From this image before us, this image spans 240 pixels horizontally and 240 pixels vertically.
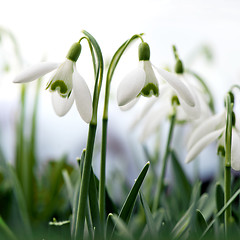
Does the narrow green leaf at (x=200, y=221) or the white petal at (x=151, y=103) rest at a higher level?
the white petal at (x=151, y=103)

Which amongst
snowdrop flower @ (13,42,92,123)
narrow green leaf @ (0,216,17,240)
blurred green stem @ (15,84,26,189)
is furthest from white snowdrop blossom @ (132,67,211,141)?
blurred green stem @ (15,84,26,189)

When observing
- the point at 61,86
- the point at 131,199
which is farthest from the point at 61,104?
the point at 131,199

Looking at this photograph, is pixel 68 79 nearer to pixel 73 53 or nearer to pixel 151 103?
pixel 73 53

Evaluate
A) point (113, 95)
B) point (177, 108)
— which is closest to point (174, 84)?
point (177, 108)

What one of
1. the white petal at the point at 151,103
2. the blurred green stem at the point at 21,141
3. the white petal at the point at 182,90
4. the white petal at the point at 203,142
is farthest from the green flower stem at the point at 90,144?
the blurred green stem at the point at 21,141

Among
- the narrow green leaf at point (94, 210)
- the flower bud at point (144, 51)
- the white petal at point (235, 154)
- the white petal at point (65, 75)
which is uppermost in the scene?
the flower bud at point (144, 51)

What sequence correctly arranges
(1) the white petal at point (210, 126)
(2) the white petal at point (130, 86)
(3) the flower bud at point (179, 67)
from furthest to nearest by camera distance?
(3) the flower bud at point (179, 67) → (1) the white petal at point (210, 126) → (2) the white petal at point (130, 86)

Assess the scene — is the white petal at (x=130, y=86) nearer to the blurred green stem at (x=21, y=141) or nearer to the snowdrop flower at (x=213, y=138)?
the snowdrop flower at (x=213, y=138)

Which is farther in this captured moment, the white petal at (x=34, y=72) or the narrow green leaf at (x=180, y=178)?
the narrow green leaf at (x=180, y=178)

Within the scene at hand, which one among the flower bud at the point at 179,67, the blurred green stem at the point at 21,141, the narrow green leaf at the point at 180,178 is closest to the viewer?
the flower bud at the point at 179,67
